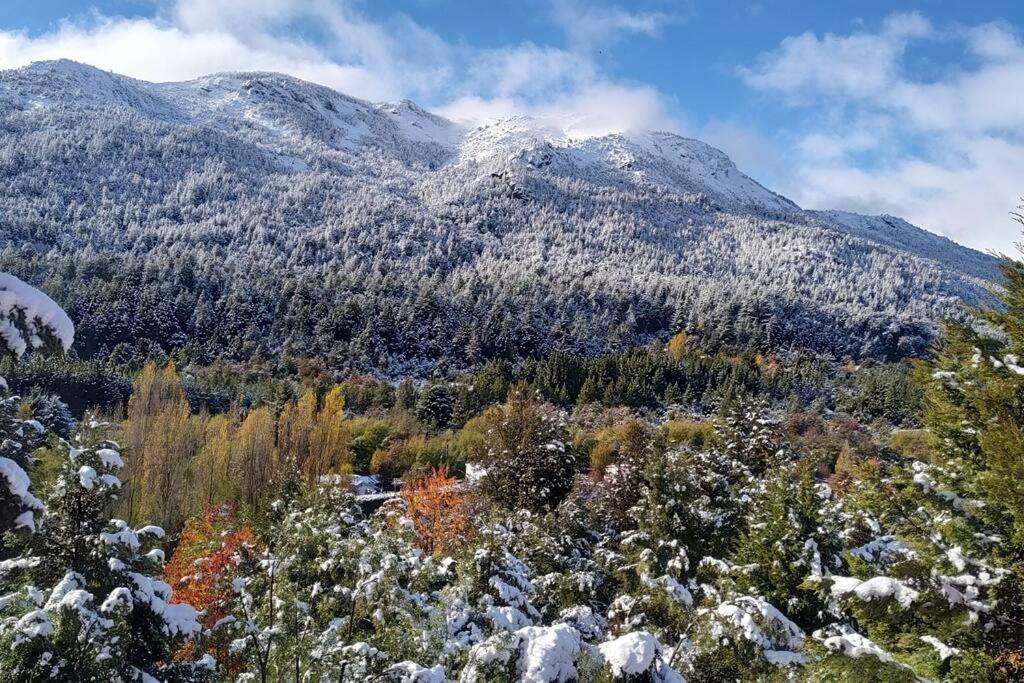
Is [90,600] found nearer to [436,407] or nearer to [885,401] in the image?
[436,407]

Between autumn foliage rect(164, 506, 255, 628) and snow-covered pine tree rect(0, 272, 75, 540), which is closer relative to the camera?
snow-covered pine tree rect(0, 272, 75, 540)

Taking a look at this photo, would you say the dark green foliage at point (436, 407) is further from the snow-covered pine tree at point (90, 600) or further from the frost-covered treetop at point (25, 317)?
the frost-covered treetop at point (25, 317)

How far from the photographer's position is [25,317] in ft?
13.5

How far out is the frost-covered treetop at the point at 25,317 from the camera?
4055 millimetres

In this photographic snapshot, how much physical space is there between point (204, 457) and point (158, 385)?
12.0 metres

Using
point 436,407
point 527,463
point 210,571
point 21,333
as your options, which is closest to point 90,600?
point 21,333

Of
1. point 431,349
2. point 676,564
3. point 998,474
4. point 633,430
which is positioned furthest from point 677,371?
point 998,474

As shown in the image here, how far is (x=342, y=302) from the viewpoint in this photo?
120000 mm

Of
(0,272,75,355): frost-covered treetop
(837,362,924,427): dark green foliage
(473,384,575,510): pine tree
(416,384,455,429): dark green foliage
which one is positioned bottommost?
(416,384,455,429): dark green foliage

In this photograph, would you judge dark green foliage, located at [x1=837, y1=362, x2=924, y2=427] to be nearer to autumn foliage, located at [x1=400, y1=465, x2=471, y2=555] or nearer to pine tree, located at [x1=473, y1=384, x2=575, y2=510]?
autumn foliage, located at [x1=400, y1=465, x2=471, y2=555]

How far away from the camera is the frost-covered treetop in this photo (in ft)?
13.3

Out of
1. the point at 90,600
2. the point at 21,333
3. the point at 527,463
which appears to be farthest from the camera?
the point at 527,463

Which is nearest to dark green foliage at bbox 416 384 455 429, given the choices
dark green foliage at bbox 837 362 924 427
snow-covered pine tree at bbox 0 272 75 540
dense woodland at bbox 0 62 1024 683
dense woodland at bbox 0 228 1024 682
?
dense woodland at bbox 0 62 1024 683

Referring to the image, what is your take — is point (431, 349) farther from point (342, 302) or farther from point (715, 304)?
point (715, 304)
